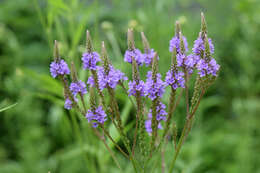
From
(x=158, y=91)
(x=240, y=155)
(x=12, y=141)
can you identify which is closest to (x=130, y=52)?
(x=158, y=91)

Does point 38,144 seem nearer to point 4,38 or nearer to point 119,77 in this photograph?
point 4,38

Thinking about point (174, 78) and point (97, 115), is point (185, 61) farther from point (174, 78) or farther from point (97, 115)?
point (97, 115)

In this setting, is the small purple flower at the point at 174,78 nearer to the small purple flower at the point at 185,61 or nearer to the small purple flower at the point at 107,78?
the small purple flower at the point at 185,61

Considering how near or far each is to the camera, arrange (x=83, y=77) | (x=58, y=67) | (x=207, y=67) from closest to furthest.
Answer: (x=207, y=67), (x=58, y=67), (x=83, y=77)

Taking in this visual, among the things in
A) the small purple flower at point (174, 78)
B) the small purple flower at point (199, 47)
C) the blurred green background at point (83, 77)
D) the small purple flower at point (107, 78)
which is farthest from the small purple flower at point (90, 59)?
the blurred green background at point (83, 77)

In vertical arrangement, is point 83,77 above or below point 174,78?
above

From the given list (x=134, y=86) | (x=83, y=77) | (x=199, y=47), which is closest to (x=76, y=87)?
(x=134, y=86)
